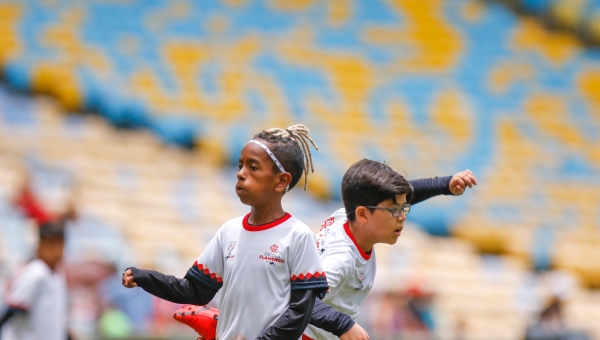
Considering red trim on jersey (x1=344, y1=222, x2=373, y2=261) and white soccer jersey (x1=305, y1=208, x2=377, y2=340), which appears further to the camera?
red trim on jersey (x1=344, y1=222, x2=373, y2=261)

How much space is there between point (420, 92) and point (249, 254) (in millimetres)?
9085

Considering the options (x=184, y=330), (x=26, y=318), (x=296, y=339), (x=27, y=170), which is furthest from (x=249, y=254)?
(x=27, y=170)

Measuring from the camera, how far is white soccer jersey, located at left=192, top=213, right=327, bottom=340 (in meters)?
3.72

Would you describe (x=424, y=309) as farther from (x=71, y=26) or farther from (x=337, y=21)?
(x=71, y=26)

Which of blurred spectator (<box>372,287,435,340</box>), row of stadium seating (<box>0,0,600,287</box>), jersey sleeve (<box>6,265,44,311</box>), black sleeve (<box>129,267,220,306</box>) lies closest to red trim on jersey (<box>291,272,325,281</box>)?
black sleeve (<box>129,267,220,306</box>)

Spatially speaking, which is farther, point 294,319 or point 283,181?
point 283,181

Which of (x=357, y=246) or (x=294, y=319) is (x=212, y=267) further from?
(x=357, y=246)

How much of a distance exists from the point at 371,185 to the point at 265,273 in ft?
2.38

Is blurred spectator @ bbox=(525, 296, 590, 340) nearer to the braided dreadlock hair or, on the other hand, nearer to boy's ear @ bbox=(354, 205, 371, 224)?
boy's ear @ bbox=(354, 205, 371, 224)

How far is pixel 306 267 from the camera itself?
3.71m

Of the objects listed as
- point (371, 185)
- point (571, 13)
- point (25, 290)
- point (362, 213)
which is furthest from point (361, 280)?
point (571, 13)

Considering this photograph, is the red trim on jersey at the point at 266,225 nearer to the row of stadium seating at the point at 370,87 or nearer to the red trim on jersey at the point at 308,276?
the red trim on jersey at the point at 308,276

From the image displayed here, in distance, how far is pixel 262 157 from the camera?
3.79 metres

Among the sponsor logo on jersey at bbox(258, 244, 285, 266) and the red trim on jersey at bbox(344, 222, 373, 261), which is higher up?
the red trim on jersey at bbox(344, 222, 373, 261)
